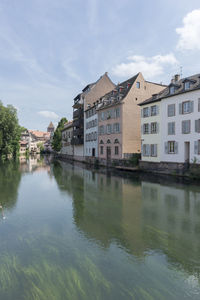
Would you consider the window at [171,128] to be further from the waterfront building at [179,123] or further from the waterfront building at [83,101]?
the waterfront building at [83,101]

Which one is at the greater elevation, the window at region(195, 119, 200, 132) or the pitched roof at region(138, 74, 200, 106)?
the pitched roof at region(138, 74, 200, 106)

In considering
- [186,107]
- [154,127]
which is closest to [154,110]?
[154,127]

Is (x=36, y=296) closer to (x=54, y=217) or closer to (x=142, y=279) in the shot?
(x=142, y=279)

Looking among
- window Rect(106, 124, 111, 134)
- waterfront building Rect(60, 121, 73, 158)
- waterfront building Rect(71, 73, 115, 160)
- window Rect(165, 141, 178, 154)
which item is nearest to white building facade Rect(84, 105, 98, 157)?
waterfront building Rect(71, 73, 115, 160)

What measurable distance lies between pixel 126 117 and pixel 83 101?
18.4 metres

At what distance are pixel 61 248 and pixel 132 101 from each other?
3113cm

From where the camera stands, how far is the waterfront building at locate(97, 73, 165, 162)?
115ft

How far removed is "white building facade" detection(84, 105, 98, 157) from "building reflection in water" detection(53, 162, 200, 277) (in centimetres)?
2781

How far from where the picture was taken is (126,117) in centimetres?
3528

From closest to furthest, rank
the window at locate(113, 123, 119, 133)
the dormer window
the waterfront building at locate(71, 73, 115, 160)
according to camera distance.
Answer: the dormer window
the window at locate(113, 123, 119, 133)
the waterfront building at locate(71, 73, 115, 160)

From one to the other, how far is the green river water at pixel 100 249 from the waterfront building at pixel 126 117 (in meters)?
21.9

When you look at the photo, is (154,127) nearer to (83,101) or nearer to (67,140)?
(83,101)

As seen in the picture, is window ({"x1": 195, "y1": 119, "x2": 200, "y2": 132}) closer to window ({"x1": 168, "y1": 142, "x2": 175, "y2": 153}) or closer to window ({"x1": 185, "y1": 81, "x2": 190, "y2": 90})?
window ({"x1": 168, "y1": 142, "x2": 175, "y2": 153})

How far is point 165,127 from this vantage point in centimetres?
2705
